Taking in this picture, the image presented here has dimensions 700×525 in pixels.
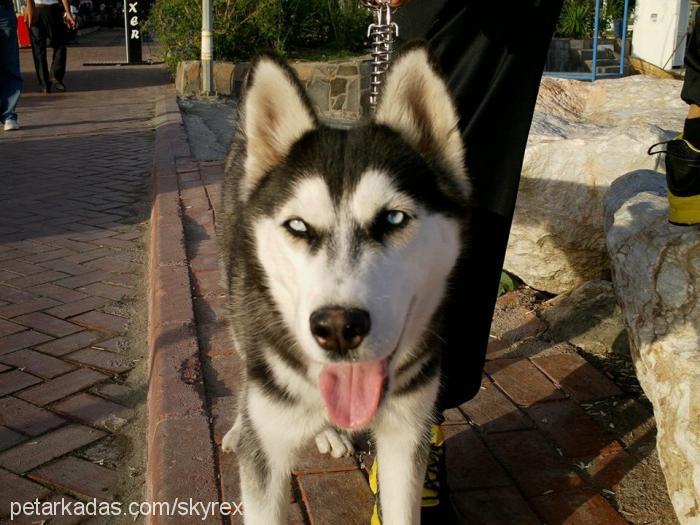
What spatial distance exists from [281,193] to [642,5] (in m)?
11.4

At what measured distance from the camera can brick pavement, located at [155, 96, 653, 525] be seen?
7.95ft

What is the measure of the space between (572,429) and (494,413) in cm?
32

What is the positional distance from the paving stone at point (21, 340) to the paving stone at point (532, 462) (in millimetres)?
2315

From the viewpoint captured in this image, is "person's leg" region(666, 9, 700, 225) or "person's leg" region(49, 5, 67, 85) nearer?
"person's leg" region(666, 9, 700, 225)

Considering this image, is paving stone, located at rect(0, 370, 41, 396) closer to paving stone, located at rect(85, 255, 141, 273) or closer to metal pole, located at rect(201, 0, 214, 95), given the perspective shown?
paving stone, located at rect(85, 255, 141, 273)

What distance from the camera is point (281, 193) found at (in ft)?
6.87

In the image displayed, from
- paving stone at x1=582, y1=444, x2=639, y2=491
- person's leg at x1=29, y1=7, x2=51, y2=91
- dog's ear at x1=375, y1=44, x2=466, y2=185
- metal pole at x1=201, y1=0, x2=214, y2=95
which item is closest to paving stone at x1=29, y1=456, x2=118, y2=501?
dog's ear at x1=375, y1=44, x2=466, y2=185

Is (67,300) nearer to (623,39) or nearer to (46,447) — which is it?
(46,447)

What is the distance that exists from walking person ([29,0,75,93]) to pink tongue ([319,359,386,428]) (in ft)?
39.3

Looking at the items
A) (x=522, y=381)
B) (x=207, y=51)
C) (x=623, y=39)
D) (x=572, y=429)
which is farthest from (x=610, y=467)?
(x=623, y=39)

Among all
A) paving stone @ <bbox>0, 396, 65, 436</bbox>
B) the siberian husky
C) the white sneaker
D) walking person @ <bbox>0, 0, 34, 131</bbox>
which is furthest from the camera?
the white sneaker

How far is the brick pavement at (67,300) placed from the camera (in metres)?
2.71

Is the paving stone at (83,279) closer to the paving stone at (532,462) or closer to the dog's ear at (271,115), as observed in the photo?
the dog's ear at (271,115)

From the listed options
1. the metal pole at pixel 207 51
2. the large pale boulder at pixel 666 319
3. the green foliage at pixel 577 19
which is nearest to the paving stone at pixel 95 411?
the large pale boulder at pixel 666 319
